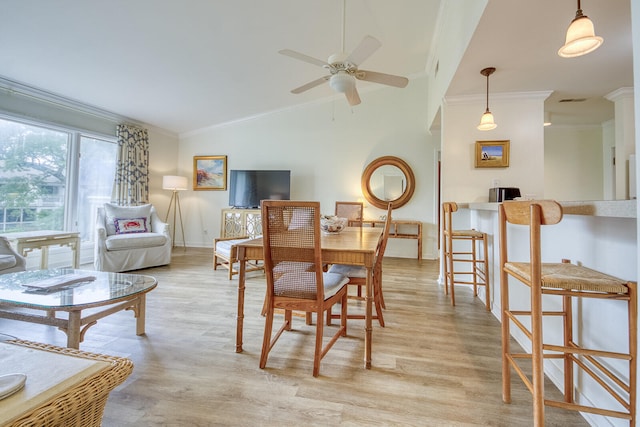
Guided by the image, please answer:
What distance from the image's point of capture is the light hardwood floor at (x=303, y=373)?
1.25 m

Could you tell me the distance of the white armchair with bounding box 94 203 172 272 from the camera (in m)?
3.48

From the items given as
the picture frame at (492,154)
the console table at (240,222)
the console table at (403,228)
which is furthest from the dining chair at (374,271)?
the console table at (240,222)

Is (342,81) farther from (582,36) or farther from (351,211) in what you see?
(351,211)

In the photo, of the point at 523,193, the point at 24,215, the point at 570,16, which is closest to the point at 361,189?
the point at 523,193

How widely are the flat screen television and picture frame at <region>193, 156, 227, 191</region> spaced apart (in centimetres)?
47

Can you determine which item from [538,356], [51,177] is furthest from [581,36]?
[51,177]

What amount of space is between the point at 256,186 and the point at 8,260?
344 cm

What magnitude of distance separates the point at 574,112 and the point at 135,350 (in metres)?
5.76

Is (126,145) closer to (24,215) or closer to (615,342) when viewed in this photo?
(24,215)

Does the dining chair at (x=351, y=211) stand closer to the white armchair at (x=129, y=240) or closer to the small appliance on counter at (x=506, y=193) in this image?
the small appliance on counter at (x=506, y=193)

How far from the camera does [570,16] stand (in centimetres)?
186

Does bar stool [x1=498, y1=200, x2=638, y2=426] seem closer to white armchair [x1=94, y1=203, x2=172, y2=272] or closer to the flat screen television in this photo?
white armchair [x1=94, y1=203, x2=172, y2=272]

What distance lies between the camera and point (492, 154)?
3.23m

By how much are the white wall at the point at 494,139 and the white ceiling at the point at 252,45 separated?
229 millimetres
